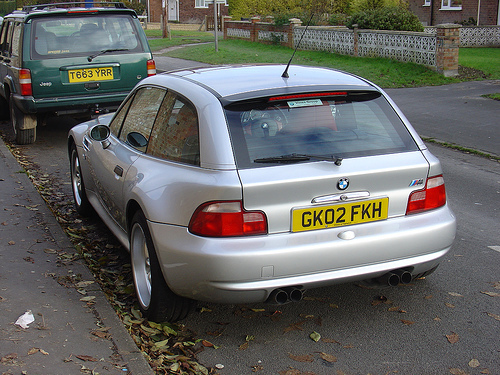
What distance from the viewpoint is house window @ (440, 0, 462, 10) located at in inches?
1391

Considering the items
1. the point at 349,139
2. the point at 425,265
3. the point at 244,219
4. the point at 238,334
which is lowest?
the point at 238,334

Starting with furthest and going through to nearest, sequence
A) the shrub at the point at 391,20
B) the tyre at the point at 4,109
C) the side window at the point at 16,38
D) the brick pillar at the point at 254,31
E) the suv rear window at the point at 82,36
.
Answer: the brick pillar at the point at 254,31 → the shrub at the point at 391,20 → the tyre at the point at 4,109 → the side window at the point at 16,38 → the suv rear window at the point at 82,36

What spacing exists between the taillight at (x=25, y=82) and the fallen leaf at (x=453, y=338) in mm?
7361

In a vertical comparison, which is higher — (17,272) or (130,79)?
(130,79)

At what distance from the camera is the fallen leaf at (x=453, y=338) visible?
3.89m

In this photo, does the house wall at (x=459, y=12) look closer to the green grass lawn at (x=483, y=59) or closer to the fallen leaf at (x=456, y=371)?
the green grass lawn at (x=483, y=59)

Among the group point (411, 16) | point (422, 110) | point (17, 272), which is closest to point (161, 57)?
point (411, 16)

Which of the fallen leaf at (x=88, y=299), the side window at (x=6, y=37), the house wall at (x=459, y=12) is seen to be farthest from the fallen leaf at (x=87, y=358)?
the house wall at (x=459, y=12)

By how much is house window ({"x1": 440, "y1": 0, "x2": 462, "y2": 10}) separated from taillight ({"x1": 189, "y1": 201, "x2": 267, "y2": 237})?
115 feet

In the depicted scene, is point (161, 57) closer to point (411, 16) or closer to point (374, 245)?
point (411, 16)

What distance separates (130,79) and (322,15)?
24.1m

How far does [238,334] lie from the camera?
4.05 meters

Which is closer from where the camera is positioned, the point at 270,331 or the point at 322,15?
the point at 270,331

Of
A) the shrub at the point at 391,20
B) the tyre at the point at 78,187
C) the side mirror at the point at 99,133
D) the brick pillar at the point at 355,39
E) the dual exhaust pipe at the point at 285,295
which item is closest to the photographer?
the dual exhaust pipe at the point at 285,295
